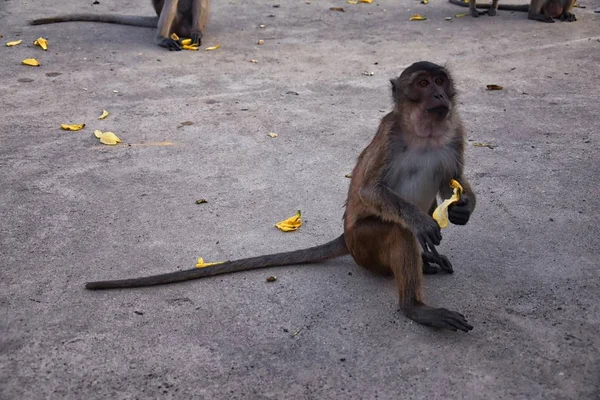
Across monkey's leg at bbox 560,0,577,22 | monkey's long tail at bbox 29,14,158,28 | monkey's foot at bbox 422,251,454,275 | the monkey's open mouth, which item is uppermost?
the monkey's open mouth

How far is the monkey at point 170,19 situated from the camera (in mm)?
8523

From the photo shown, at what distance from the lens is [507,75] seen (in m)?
7.46

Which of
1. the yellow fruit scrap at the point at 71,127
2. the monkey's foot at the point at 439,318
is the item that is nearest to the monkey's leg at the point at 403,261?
the monkey's foot at the point at 439,318

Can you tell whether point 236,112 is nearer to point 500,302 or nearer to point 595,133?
point 595,133

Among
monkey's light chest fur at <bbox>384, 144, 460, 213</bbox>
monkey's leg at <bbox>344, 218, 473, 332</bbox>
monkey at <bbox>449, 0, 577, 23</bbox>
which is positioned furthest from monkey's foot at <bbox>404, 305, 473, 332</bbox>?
monkey at <bbox>449, 0, 577, 23</bbox>

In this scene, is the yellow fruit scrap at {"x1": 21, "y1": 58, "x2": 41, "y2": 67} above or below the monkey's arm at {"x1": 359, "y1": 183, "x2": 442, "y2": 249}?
below

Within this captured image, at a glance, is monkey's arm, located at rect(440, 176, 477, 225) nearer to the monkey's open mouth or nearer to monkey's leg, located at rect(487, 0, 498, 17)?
the monkey's open mouth

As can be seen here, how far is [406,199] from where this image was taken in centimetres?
381

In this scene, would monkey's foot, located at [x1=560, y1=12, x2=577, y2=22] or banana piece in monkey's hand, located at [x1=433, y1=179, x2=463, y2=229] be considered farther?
monkey's foot, located at [x1=560, y1=12, x2=577, y2=22]

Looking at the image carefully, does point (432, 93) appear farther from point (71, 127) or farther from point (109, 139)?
point (71, 127)

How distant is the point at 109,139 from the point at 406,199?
9.47 ft

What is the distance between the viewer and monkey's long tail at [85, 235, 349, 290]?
388 centimetres

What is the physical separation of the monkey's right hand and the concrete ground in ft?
1.39

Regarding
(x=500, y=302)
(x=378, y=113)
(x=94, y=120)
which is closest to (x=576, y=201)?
(x=500, y=302)
